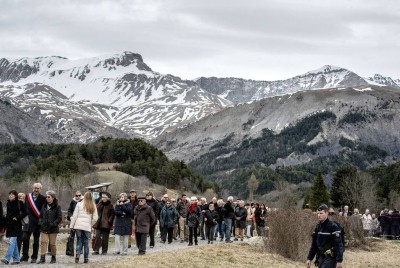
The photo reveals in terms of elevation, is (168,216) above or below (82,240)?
above

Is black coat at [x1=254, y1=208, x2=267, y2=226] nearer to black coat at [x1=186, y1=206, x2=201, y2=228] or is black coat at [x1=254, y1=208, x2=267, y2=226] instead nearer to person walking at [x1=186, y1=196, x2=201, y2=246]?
person walking at [x1=186, y1=196, x2=201, y2=246]

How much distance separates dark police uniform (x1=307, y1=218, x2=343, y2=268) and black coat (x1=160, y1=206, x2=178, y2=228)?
13.5 m

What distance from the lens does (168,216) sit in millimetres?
26438

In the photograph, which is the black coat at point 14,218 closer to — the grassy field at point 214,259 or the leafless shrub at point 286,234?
the grassy field at point 214,259

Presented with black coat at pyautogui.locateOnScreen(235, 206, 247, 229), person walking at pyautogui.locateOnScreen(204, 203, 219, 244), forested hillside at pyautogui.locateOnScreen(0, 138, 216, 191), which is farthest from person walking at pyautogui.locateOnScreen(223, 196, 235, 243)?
forested hillside at pyautogui.locateOnScreen(0, 138, 216, 191)

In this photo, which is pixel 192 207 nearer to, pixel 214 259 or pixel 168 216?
pixel 168 216

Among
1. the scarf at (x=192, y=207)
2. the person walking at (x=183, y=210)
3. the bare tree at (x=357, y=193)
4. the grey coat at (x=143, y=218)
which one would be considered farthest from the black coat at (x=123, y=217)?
the bare tree at (x=357, y=193)

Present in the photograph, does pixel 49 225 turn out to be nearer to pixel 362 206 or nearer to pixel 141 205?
pixel 141 205

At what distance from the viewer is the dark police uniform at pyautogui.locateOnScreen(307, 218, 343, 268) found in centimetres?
1294

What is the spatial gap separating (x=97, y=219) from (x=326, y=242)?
8.34m

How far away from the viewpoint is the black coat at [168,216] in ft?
86.7

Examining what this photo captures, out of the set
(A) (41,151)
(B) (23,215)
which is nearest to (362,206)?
(B) (23,215)

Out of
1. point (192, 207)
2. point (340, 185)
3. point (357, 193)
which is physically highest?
point (340, 185)

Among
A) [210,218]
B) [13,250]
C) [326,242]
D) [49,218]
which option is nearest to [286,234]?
[210,218]
